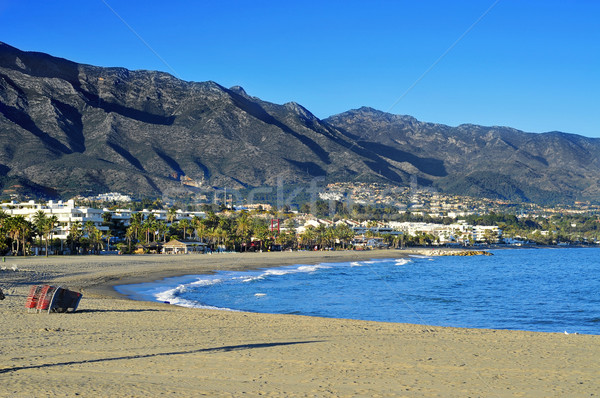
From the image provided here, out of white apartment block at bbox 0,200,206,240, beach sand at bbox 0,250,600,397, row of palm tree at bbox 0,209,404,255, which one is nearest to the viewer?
beach sand at bbox 0,250,600,397

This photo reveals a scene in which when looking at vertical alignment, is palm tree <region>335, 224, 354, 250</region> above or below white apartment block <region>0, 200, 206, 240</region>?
below

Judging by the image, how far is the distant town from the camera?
65312 mm

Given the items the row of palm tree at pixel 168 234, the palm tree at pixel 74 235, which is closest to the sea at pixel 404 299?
the row of palm tree at pixel 168 234

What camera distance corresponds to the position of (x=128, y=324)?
1523cm

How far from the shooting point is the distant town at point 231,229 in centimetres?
6531

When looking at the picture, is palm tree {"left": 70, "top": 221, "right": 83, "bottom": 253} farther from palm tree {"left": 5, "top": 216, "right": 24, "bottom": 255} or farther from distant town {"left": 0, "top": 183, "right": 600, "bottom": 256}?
palm tree {"left": 5, "top": 216, "right": 24, "bottom": 255}

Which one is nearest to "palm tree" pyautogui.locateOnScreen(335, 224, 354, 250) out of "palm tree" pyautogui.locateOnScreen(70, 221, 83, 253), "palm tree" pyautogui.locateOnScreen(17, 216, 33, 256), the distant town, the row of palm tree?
the row of palm tree

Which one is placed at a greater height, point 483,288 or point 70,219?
point 70,219

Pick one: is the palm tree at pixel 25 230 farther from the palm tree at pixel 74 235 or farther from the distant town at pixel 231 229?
the palm tree at pixel 74 235

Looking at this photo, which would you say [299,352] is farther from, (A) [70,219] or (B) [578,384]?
(A) [70,219]

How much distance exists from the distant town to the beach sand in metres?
44.6

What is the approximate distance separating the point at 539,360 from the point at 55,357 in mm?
9386

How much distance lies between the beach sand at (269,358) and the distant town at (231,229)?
44.6 m

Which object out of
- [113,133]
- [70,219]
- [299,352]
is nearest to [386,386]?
[299,352]
